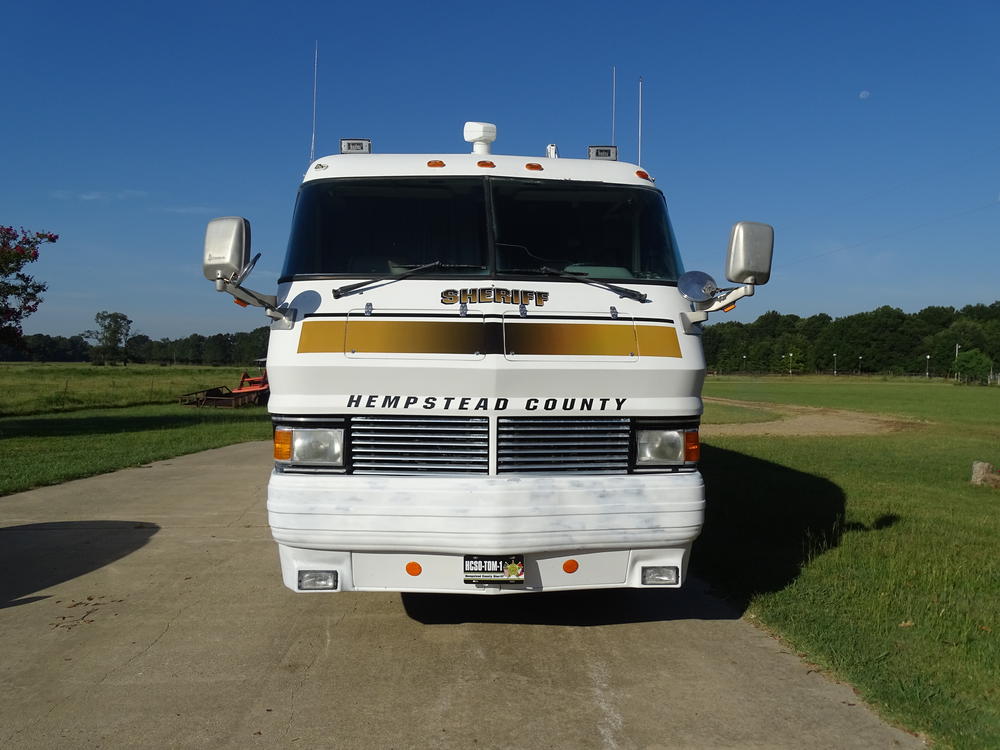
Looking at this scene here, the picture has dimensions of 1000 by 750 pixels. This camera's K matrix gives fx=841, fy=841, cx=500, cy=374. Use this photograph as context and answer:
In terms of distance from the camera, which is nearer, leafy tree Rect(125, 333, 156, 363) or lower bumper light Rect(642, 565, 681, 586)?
lower bumper light Rect(642, 565, 681, 586)

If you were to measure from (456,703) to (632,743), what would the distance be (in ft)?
3.07

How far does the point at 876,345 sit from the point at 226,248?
6011 inches

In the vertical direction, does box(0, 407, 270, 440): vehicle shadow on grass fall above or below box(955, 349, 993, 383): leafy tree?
below

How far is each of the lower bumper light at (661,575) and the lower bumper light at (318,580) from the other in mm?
1771

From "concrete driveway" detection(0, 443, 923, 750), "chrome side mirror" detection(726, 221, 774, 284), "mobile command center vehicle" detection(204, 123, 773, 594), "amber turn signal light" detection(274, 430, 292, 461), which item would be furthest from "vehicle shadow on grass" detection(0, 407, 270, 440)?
"chrome side mirror" detection(726, 221, 774, 284)

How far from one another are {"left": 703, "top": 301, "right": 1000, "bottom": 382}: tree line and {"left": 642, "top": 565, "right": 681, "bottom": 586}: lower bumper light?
124m

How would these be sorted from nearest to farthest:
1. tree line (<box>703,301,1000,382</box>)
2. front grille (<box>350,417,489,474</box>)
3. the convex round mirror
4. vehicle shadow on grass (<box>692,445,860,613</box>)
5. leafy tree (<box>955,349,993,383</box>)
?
front grille (<box>350,417,489,474</box>)
the convex round mirror
vehicle shadow on grass (<box>692,445,860,613</box>)
leafy tree (<box>955,349,993,383</box>)
tree line (<box>703,301,1000,382</box>)

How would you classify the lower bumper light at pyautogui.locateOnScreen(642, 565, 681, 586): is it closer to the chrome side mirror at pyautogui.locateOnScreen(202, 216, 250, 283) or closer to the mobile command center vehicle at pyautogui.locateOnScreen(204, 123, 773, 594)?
the mobile command center vehicle at pyautogui.locateOnScreen(204, 123, 773, 594)

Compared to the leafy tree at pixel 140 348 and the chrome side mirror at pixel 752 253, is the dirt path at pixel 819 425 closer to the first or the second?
the chrome side mirror at pixel 752 253

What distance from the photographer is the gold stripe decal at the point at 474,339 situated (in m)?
4.62

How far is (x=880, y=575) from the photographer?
6730 millimetres

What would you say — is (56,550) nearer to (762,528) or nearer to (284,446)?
(284,446)

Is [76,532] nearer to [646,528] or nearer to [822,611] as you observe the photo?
[646,528]

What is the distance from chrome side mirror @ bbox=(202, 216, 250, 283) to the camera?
4.70 m
